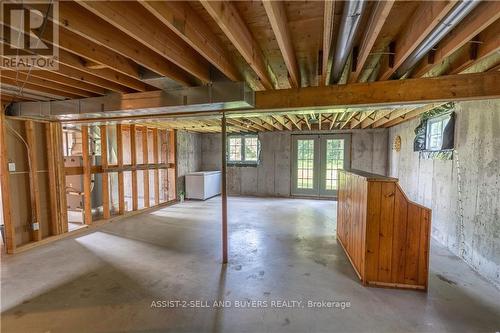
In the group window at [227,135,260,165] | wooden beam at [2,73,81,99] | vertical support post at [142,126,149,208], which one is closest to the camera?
wooden beam at [2,73,81,99]

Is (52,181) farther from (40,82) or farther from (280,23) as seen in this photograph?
(280,23)

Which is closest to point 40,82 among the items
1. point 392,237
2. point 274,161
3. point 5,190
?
point 5,190

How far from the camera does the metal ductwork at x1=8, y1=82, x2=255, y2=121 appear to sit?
2580 millimetres

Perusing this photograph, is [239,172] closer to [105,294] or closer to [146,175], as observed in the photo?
[146,175]

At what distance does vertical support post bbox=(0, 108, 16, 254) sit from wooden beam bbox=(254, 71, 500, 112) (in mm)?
3727

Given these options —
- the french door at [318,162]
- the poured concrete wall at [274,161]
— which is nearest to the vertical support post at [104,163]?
the poured concrete wall at [274,161]

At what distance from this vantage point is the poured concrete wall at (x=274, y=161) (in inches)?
281

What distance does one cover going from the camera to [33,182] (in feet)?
12.3

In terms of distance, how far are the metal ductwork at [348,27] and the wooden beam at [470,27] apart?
0.74m

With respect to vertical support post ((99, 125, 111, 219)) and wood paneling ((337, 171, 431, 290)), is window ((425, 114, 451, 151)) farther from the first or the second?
vertical support post ((99, 125, 111, 219))

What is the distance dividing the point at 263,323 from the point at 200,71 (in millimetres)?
2490

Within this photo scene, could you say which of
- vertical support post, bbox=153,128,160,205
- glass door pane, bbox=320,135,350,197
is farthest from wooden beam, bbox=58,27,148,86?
glass door pane, bbox=320,135,350,197

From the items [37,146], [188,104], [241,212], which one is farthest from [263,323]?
[37,146]

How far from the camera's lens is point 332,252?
3477 millimetres
